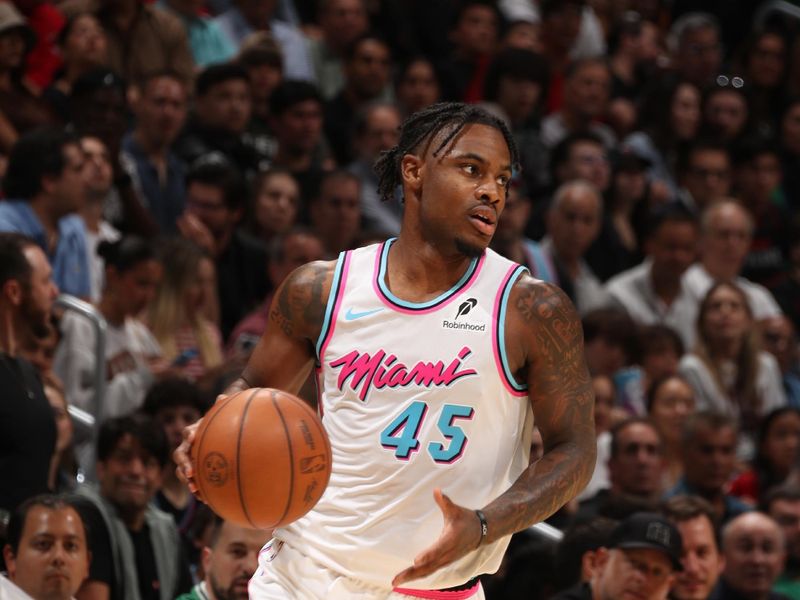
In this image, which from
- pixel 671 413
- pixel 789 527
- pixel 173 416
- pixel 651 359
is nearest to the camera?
pixel 173 416

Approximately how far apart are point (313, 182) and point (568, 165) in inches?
85.2

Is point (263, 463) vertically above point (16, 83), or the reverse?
point (263, 463)

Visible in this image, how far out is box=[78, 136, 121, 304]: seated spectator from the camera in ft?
26.7

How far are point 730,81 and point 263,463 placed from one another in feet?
36.1

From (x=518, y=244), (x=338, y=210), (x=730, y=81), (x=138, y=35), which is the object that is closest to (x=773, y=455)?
(x=518, y=244)

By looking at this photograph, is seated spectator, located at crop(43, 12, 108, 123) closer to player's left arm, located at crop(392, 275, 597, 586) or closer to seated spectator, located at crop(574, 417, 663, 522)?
seated spectator, located at crop(574, 417, 663, 522)

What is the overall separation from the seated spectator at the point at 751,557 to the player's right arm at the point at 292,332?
3850mm

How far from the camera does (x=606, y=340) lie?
31.1 ft

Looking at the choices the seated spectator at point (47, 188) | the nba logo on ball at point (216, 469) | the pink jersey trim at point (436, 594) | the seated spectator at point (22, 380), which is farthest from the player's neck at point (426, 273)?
the seated spectator at point (47, 188)

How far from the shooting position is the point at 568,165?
1132 centimetres

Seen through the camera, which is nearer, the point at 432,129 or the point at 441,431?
the point at 441,431

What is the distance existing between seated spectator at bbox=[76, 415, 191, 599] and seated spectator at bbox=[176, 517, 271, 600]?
1.59 feet

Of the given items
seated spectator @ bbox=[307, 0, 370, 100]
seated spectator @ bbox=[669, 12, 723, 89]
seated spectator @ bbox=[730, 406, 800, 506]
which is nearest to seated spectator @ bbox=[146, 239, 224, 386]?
seated spectator @ bbox=[730, 406, 800, 506]

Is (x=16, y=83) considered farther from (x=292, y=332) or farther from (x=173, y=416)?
(x=292, y=332)
